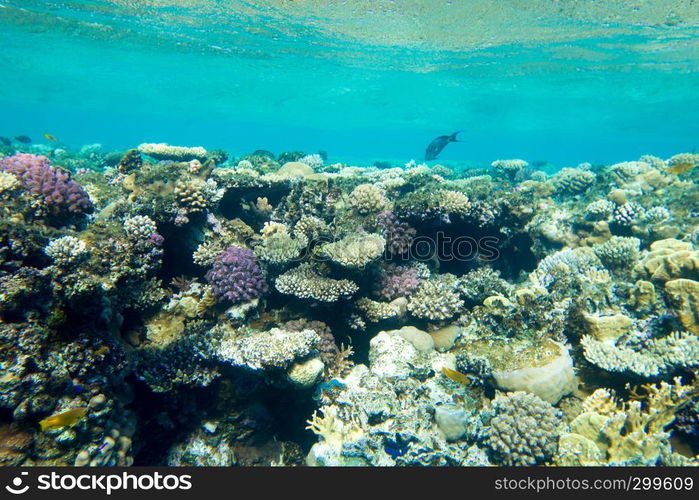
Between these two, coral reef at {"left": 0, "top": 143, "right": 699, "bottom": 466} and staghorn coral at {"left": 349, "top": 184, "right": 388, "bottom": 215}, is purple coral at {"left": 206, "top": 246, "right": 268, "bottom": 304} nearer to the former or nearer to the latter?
coral reef at {"left": 0, "top": 143, "right": 699, "bottom": 466}

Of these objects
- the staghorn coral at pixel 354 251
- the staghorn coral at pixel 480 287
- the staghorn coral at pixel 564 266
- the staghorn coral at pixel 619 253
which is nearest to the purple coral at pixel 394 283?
the staghorn coral at pixel 354 251

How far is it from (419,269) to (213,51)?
37632 mm

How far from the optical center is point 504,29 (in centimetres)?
2391

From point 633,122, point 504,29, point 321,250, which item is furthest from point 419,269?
point 633,122

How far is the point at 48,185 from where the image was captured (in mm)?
5363

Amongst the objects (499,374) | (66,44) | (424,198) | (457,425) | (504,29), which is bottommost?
(457,425)

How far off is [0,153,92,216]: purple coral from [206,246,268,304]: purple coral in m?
2.60

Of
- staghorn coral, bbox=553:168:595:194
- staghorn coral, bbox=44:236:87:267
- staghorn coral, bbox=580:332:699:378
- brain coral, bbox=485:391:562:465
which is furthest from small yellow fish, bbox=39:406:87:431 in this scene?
staghorn coral, bbox=553:168:595:194

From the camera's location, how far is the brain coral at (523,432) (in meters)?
3.91

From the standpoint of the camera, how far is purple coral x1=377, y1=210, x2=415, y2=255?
21.4ft

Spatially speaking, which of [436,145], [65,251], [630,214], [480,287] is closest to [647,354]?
[480,287]

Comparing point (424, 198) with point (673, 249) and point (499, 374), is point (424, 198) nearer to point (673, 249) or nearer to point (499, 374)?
point (499, 374)

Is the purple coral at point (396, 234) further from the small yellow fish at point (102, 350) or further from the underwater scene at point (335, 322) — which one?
the small yellow fish at point (102, 350)
